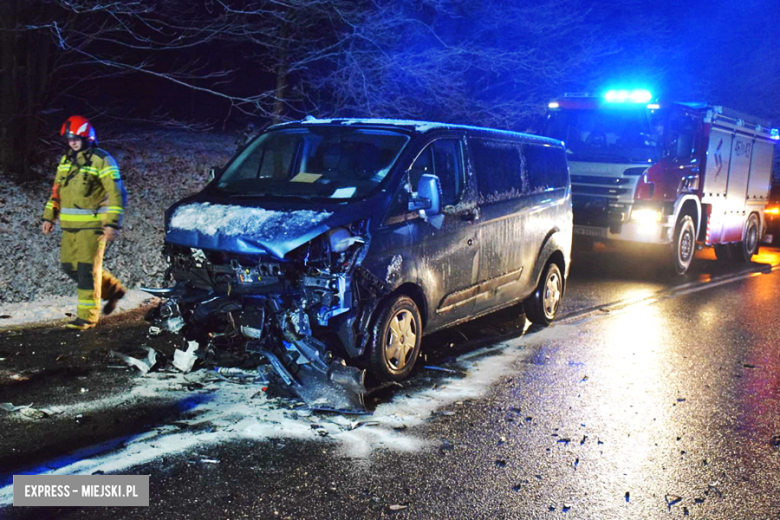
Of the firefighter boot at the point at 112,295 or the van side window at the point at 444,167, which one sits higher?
the van side window at the point at 444,167

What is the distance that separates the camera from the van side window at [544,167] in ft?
25.3

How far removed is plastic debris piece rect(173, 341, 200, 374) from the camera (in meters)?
5.73

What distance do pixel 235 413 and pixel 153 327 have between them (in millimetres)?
1669

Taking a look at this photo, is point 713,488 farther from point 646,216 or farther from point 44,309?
point 646,216

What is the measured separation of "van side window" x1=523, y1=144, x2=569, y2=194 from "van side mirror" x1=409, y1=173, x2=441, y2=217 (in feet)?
6.62

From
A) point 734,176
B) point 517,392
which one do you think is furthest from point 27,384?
point 734,176

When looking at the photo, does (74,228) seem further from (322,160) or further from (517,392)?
(517,392)

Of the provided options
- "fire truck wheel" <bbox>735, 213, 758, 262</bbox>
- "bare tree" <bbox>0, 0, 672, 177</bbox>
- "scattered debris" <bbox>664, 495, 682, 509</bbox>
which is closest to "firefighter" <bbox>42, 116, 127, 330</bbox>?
"bare tree" <bbox>0, 0, 672, 177</bbox>

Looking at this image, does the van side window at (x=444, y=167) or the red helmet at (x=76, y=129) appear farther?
the red helmet at (x=76, y=129)

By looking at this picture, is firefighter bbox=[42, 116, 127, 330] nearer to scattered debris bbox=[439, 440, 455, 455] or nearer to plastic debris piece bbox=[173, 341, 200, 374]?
plastic debris piece bbox=[173, 341, 200, 374]

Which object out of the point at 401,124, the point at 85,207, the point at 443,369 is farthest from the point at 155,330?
the point at 401,124

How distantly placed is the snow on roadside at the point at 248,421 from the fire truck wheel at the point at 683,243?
25.1 feet

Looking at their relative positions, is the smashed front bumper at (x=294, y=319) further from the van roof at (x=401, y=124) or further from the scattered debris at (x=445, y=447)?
the van roof at (x=401, y=124)

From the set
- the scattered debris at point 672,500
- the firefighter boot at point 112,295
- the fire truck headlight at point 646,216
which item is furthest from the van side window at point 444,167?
the fire truck headlight at point 646,216
